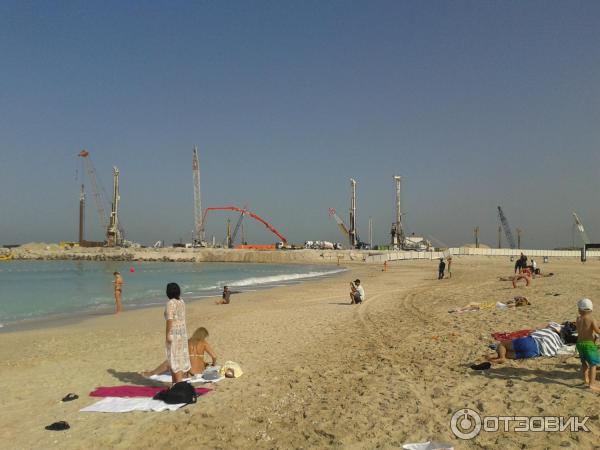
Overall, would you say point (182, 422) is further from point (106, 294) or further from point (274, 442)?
point (106, 294)

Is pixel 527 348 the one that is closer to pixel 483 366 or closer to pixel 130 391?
pixel 483 366

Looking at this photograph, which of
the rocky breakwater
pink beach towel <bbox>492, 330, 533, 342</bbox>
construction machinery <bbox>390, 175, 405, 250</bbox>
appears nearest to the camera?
pink beach towel <bbox>492, 330, 533, 342</bbox>

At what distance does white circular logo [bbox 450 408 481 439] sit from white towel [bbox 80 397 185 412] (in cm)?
→ 342

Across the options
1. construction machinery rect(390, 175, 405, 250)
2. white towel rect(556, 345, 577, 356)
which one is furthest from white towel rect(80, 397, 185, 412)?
construction machinery rect(390, 175, 405, 250)

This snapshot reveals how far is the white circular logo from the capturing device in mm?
4759

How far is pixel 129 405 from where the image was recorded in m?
6.20

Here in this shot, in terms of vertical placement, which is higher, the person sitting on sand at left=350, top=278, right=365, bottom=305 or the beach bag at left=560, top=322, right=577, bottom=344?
the beach bag at left=560, top=322, right=577, bottom=344

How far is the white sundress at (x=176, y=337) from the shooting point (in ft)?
20.9

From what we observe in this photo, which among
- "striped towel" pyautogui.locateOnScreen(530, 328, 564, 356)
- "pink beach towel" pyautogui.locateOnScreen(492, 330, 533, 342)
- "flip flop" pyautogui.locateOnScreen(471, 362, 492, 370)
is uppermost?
"striped towel" pyautogui.locateOnScreen(530, 328, 564, 356)

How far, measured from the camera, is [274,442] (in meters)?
4.90

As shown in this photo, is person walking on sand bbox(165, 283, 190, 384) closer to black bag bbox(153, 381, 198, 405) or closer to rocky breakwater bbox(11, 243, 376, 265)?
black bag bbox(153, 381, 198, 405)

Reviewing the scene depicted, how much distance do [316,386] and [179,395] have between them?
194cm

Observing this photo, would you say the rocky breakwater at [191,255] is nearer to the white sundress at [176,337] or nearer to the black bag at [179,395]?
the white sundress at [176,337]

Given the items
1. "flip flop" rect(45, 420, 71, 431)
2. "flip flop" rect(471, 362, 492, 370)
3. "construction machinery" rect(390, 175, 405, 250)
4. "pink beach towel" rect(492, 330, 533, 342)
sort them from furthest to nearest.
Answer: "construction machinery" rect(390, 175, 405, 250)
"pink beach towel" rect(492, 330, 533, 342)
"flip flop" rect(471, 362, 492, 370)
"flip flop" rect(45, 420, 71, 431)
